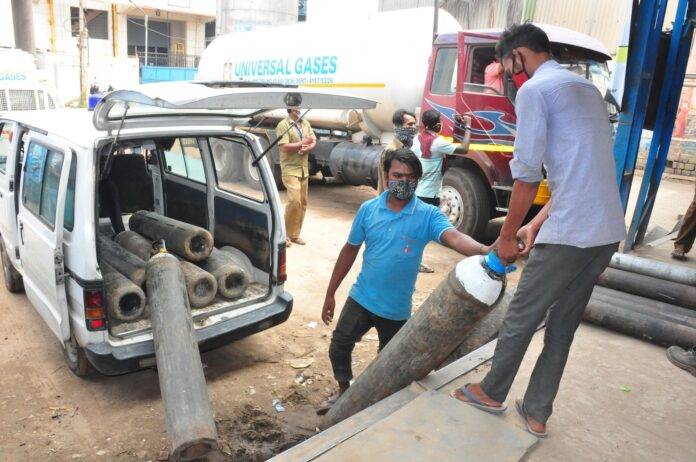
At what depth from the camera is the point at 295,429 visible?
11.1 ft

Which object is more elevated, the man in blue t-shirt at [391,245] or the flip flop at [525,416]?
the man in blue t-shirt at [391,245]

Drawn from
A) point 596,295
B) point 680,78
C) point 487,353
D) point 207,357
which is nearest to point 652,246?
point 680,78

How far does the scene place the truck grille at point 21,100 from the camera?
12.1m

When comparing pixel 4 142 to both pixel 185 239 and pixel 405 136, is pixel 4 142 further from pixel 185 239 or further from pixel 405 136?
pixel 405 136

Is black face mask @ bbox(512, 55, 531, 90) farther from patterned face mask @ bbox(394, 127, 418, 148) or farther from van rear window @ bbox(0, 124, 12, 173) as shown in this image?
van rear window @ bbox(0, 124, 12, 173)

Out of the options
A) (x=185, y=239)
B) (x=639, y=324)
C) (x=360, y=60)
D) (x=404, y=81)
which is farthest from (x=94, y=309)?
(x=360, y=60)

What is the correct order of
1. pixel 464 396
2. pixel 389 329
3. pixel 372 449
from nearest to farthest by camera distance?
pixel 372 449
pixel 464 396
pixel 389 329

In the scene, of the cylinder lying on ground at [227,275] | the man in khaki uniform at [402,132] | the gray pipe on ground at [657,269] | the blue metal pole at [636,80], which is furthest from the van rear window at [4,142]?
the blue metal pole at [636,80]

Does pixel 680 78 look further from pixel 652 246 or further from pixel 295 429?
pixel 295 429

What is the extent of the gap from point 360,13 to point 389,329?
27.6 ft

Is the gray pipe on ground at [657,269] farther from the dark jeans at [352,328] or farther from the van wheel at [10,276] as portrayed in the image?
the van wheel at [10,276]

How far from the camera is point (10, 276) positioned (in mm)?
5062

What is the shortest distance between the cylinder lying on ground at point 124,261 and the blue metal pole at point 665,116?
4.91 meters

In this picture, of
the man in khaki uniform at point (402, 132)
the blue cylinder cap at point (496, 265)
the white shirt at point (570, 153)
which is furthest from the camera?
the man in khaki uniform at point (402, 132)
